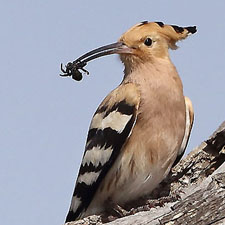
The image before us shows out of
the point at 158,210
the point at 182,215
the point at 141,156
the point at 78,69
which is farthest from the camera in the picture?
the point at 78,69

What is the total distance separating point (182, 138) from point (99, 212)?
24.7 inches

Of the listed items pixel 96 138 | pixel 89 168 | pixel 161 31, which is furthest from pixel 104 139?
pixel 161 31

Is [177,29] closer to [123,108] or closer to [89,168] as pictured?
[123,108]

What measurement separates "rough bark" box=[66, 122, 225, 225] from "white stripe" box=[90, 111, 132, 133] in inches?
17.0

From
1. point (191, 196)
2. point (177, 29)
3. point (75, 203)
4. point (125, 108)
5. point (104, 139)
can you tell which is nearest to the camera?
point (191, 196)

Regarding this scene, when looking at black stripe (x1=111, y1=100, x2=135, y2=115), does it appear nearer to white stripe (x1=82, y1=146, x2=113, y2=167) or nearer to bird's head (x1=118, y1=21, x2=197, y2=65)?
white stripe (x1=82, y1=146, x2=113, y2=167)

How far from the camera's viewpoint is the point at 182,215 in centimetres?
311

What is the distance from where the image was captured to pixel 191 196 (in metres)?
3.18

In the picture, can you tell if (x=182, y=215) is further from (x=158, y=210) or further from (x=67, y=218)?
(x=67, y=218)

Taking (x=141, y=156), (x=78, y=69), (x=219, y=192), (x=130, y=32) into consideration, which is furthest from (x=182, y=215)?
(x=78, y=69)

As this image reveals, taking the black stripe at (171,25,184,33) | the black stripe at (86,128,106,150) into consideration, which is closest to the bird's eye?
the black stripe at (171,25,184,33)

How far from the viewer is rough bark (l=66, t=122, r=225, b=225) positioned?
3082 mm

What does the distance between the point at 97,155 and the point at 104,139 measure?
0.10 meters

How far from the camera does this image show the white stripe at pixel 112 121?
3.84 m
